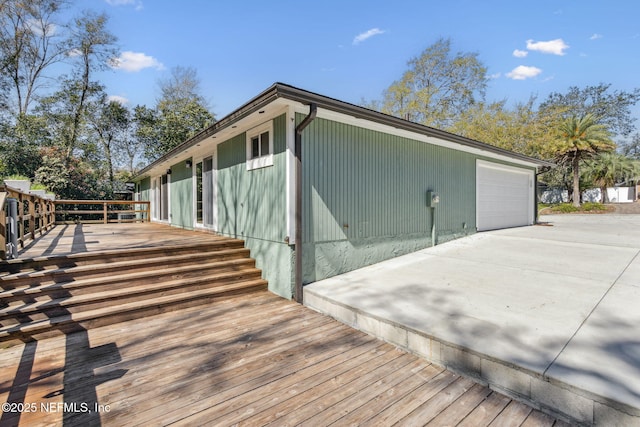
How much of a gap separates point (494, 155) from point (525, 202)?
2.98 m

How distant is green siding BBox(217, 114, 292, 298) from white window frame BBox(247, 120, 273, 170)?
9cm

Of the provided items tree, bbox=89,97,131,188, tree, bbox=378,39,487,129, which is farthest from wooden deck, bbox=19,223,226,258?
tree, bbox=378,39,487,129

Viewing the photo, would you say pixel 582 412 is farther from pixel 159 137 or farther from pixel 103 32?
pixel 103 32

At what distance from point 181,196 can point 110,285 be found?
5.34m

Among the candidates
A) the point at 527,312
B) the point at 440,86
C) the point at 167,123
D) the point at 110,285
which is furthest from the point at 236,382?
the point at 440,86

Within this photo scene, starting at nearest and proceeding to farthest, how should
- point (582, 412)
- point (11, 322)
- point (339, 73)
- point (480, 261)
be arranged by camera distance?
point (582, 412) < point (11, 322) < point (480, 261) < point (339, 73)

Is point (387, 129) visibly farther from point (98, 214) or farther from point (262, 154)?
point (98, 214)

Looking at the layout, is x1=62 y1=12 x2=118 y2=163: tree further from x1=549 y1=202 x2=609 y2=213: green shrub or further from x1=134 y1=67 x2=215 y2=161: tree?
x1=549 y1=202 x2=609 y2=213: green shrub

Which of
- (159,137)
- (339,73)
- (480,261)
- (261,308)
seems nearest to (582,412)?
(261,308)

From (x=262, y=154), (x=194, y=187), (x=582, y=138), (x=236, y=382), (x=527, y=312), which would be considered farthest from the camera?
(x=582, y=138)

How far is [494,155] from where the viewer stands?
7.98 m

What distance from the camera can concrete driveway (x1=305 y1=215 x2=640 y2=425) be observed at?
1857 mm

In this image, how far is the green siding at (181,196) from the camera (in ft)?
25.9

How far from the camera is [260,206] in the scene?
468 centimetres
